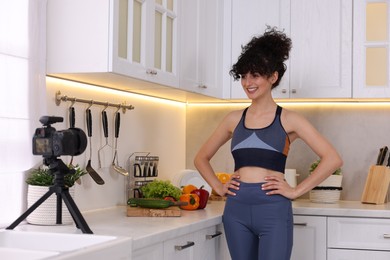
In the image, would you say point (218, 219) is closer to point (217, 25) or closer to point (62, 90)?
point (62, 90)

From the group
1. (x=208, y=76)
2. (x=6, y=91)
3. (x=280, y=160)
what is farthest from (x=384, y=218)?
(x=6, y=91)

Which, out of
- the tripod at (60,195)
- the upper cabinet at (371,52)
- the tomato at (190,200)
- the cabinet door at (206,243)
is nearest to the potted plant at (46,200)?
the tripod at (60,195)

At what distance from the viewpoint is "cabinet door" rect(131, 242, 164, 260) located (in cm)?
266

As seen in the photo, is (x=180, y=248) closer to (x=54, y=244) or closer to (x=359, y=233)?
(x=54, y=244)

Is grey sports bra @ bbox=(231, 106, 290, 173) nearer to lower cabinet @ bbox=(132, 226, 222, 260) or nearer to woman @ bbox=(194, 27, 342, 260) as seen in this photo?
woman @ bbox=(194, 27, 342, 260)

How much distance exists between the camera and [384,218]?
12.3 feet

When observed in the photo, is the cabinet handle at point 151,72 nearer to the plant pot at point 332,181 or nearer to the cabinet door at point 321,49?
the cabinet door at point 321,49

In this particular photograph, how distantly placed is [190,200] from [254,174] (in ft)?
1.71

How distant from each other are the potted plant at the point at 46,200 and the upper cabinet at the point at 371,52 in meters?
1.90

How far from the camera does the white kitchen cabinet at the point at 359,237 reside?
375cm

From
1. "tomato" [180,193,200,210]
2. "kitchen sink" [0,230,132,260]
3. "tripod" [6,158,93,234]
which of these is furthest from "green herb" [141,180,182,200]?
"kitchen sink" [0,230,132,260]

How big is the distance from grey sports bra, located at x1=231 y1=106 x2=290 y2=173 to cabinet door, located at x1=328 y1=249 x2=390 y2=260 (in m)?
0.72

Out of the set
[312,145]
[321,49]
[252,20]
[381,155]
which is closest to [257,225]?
[312,145]

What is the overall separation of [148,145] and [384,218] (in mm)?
1374
